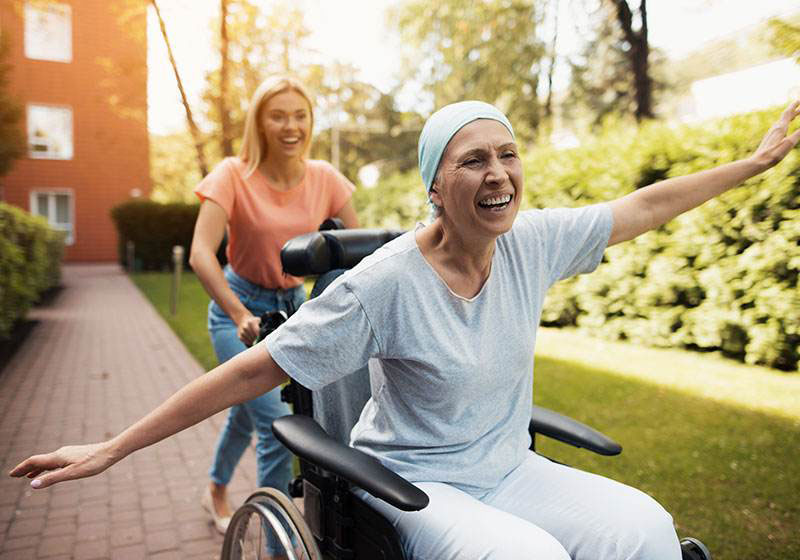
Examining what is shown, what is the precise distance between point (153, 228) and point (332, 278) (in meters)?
19.3

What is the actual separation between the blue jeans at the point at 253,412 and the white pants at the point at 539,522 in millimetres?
953

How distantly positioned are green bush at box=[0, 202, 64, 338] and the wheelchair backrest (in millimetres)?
5885

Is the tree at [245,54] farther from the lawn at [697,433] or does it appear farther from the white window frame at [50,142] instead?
the white window frame at [50,142]

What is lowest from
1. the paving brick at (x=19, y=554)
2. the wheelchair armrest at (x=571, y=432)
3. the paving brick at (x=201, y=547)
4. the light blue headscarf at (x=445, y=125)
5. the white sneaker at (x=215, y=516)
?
the paving brick at (x=19, y=554)

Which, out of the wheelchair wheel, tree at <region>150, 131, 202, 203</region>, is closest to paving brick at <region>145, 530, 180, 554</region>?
the wheelchair wheel

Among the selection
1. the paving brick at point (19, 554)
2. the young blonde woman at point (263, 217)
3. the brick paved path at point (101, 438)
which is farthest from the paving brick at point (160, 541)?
the young blonde woman at point (263, 217)

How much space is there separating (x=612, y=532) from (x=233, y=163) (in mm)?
2018

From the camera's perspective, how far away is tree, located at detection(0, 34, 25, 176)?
15.7 metres

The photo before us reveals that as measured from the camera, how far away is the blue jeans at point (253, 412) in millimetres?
2697

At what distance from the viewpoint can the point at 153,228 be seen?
2011cm

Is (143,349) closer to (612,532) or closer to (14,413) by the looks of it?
(14,413)

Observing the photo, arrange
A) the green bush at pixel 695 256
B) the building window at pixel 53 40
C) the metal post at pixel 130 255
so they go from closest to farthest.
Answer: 1. the green bush at pixel 695 256
2. the metal post at pixel 130 255
3. the building window at pixel 53 40

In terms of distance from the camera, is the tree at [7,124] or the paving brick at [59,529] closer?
the paving brick at [59,529]

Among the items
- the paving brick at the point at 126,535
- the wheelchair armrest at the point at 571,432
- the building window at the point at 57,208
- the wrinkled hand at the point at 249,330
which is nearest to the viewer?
the wheelchair armrest at the point at 571,432
